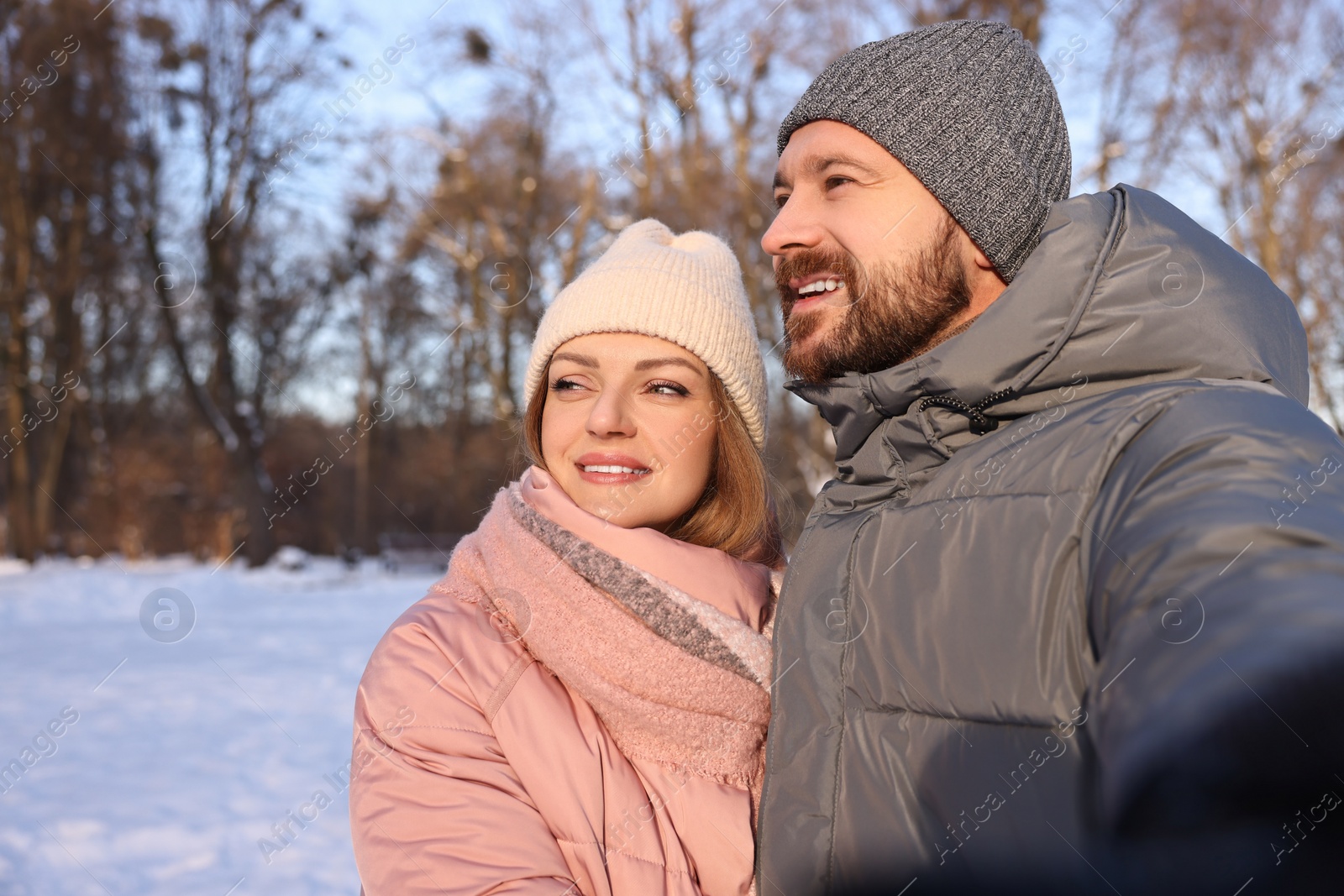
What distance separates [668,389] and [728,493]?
0.41 meters

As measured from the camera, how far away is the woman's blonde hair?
253 centimetres

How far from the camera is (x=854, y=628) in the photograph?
5.16ft

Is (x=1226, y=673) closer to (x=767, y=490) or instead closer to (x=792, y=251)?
(x=792, y=251)

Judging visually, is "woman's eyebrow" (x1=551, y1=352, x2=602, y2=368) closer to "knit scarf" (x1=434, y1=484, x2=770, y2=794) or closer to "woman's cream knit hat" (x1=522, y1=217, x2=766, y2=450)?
"woman's cream knit hat" (x1=522, y1=217, x2=766, y2=450)

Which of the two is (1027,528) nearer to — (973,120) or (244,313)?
(973,120)

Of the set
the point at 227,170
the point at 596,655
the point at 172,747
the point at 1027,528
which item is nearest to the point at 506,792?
the point at 596,655

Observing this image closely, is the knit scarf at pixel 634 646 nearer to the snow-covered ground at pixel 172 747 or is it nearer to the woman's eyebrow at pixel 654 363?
the woman's eyebrow at pixel 654 363

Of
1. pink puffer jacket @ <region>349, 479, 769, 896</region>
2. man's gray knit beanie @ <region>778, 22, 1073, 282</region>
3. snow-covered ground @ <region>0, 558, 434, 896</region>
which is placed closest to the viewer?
pink puffer jacket @ <region>349, 479, 769, 896</region>

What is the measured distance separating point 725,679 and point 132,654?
8.83 meters

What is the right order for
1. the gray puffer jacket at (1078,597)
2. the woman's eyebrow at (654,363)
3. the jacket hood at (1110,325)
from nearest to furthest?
the gray puffer jacket at (1078,597) → the jacket hood at (1110,325) → the woman's eyebrow at (654,363)

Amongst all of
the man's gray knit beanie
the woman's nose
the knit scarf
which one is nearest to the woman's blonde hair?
the woman's nose

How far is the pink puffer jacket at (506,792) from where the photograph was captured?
5.27 feet

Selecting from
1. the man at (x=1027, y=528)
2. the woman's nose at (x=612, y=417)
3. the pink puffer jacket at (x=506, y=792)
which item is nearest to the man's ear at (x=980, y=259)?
the man at (x=1027, y=528)

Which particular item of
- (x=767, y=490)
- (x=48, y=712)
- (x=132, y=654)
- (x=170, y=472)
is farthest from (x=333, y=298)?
(x=767, y=490)
